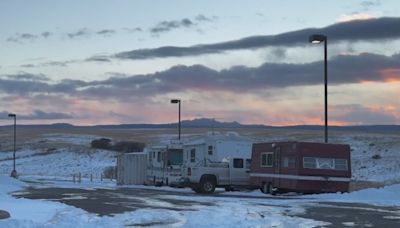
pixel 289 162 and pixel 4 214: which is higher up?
pixel 289 162

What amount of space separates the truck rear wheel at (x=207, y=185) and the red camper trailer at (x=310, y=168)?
330 cm

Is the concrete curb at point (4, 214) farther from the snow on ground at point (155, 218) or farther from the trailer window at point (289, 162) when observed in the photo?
the trailer window at point (289, 162)

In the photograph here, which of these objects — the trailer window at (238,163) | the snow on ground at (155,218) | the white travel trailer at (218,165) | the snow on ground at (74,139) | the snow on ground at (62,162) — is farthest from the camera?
the snow on ground at (74,139)

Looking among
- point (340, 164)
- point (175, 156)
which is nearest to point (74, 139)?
point (175, 156)

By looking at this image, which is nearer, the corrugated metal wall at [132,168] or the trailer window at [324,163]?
the trailer window at [324,163]

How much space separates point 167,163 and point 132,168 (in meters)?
10.1

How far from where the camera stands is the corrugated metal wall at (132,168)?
45.9 metres

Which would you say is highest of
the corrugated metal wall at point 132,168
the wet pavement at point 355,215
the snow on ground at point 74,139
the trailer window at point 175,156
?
the snow on ground at point 74,139

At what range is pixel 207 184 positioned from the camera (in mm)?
34469

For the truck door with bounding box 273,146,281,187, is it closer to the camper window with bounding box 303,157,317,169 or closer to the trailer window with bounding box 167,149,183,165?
the camper window with bounding box 303,157,317,169

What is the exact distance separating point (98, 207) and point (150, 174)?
67.7ft

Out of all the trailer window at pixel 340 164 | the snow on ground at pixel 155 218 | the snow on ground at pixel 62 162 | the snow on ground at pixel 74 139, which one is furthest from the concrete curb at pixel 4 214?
the snow on ground at pixel 74 139

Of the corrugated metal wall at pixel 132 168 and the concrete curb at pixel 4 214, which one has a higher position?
the corrugated metal wall at pixel 132 168

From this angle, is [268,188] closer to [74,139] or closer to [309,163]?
[309,163]
